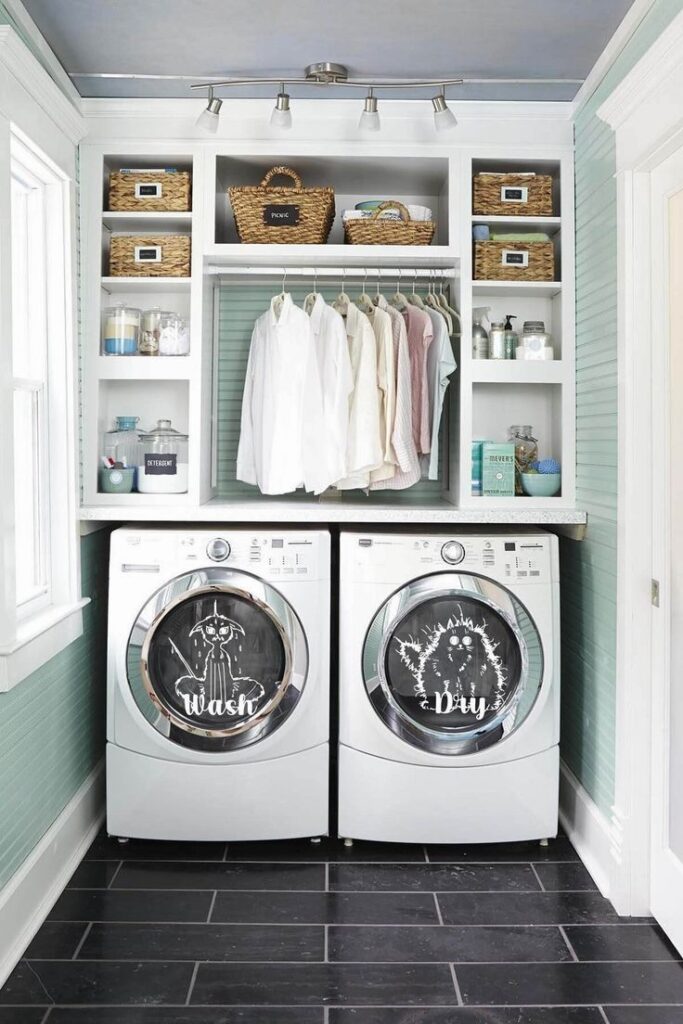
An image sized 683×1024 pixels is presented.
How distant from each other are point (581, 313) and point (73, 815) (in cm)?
223

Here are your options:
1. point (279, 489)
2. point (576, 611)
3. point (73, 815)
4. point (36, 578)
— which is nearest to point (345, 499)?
point (279, 489)

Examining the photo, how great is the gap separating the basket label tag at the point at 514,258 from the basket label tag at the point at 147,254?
1.15 m

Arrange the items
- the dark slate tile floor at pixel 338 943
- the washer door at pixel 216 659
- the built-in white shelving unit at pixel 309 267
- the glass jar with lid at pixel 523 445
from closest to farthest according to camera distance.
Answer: the dark slate tile floor at pixel 338 943, the washer door at pixel 216 659, the built-in white shelving unit at pixel 309 267, the glass jar with lid at pixel 523 445

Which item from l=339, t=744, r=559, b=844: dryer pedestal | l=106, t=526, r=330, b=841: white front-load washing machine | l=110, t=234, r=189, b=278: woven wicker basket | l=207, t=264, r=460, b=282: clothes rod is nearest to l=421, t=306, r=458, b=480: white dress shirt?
l=207, t=264, r=460, b=282: clothes rod

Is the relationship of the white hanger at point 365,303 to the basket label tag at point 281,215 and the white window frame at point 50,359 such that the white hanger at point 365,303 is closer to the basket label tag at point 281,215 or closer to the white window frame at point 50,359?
the basket label tag at point 281,215

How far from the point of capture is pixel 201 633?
282cm

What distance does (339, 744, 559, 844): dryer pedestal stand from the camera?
2828 millimetres

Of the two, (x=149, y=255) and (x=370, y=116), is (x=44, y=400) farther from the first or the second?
(x=370, y=116)

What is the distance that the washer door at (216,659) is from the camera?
2801 millimetres

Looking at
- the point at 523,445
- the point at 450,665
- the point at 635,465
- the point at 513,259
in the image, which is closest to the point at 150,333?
the point at 513,259

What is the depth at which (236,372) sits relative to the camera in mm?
3441

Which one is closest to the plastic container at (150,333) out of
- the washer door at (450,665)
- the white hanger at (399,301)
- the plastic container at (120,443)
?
the plastic container at (120,443)

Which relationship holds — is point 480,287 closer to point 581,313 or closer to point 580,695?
point 581,313

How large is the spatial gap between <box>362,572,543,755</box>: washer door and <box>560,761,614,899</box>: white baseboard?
0.35 meters
